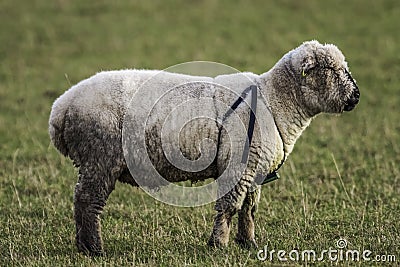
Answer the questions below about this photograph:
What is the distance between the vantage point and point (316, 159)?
37.4 feet

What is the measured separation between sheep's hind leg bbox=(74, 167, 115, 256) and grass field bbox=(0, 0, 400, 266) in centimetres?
20

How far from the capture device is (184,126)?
23.2ft

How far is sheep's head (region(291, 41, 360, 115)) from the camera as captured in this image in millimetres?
7188

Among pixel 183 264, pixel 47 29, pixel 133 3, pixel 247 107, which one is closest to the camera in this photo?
pixel 183 264

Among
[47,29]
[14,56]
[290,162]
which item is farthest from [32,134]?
[47,29]

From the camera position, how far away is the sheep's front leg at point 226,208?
7023 millimetres

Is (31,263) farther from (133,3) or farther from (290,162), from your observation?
(133,3)

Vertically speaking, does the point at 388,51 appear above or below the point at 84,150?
above

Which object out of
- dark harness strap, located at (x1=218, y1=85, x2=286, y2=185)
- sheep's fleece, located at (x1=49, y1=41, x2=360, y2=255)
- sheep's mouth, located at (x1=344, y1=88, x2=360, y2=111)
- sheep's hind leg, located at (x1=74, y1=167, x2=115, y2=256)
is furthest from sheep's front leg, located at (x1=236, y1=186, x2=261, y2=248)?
sheep's hind leg, located at (x1=74, y1=167, x2=115, y2=256)

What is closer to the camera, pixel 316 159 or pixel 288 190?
pixel 288 190

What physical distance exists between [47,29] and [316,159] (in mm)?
11063

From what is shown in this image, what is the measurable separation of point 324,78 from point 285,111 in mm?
505

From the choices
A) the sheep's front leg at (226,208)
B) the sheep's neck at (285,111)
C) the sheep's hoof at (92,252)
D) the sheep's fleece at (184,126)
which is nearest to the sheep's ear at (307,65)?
the sheep's fleece at (184,126)

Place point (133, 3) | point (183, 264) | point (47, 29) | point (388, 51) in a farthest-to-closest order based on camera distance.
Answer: point (133, 3), point (47, 29), point (388, 51), point (183, 264)
